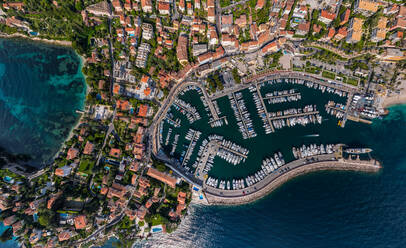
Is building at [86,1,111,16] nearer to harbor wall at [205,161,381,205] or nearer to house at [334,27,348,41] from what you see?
harbor wall at [205,161,381,205]

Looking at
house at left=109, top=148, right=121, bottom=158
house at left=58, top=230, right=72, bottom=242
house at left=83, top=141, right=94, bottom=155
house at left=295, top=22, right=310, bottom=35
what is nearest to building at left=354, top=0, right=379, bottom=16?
house at left=295, top=22, right=310, bottom=35

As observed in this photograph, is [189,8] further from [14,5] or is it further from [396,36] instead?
[396,36]

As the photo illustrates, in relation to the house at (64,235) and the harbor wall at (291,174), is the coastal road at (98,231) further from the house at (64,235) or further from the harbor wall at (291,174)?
the harbor wall at (291,174)

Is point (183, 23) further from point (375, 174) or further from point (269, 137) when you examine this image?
point (375, 174)

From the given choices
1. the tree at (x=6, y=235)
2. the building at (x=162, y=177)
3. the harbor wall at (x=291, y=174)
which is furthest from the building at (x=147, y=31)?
the tree at (x=6, y=235)

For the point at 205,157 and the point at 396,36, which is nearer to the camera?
the point at 396,36

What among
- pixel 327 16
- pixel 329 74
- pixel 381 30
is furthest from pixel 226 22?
pixel 381 30

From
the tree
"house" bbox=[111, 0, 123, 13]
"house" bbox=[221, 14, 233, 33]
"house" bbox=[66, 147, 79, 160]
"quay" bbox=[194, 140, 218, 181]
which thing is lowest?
the tree
